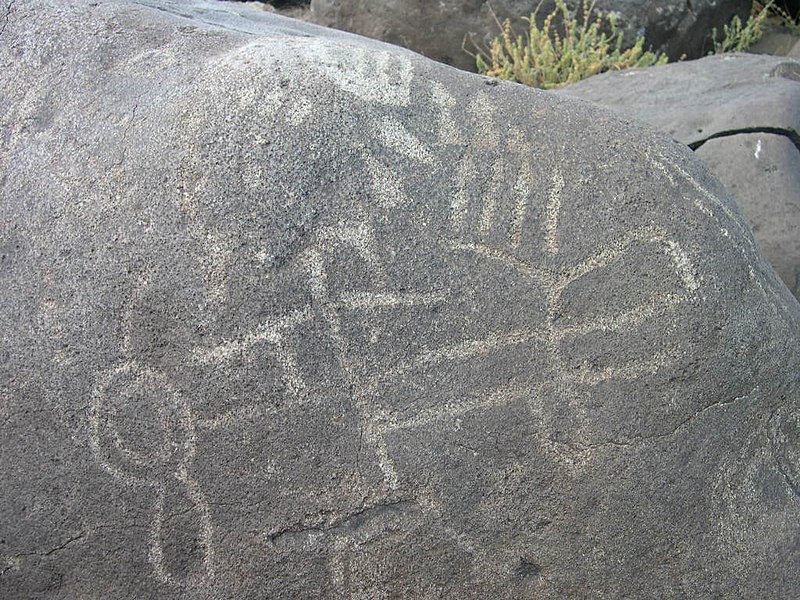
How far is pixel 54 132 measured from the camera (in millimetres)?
1539

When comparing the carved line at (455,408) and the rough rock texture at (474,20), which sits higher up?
the rough rock texture at (474,20)

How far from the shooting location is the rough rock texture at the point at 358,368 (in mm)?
1417

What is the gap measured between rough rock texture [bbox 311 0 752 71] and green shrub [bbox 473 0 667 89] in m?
0.07

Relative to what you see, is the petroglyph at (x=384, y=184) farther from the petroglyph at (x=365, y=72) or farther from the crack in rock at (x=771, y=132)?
the crack in rock at (x=771, y=132)

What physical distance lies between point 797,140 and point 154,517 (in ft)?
6.97

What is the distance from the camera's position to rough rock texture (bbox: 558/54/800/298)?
2471 mm

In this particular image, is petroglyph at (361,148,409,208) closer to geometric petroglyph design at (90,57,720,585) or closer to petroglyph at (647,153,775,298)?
geometric petroglyph design at (90,57,720,585)

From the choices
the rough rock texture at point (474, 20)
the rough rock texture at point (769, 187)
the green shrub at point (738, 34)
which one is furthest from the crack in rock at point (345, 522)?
the green shrub at point (738, 34)

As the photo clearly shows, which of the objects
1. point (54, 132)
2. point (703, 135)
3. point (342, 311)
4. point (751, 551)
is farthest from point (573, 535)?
point (703, 135)

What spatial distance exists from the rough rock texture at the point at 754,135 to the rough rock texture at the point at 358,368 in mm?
Answer: 996

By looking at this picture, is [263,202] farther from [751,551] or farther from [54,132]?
[751,551]

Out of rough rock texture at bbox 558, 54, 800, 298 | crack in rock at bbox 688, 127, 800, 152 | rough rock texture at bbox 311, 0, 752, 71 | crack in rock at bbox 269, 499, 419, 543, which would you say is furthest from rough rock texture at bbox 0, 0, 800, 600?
rough rock texture at bbox 311, 0, 752, 71

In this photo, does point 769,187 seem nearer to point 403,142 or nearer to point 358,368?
point 403,142

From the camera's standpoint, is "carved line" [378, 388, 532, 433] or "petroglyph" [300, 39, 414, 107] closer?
"carved line" [378, 388, 532, 433]
